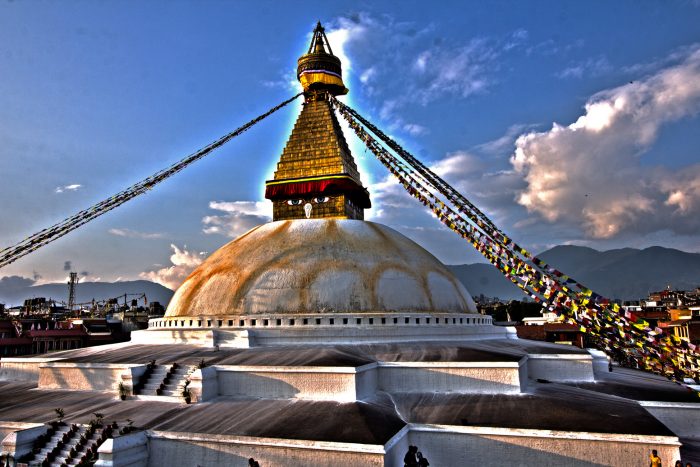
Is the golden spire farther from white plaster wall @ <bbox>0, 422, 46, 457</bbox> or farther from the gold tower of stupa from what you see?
white plaster wall @ <bbox>0, 422, 46, 457</bbox>

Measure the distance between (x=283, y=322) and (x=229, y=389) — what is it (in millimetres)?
2853

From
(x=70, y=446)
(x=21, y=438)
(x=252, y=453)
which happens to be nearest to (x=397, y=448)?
(x=252, y=453)

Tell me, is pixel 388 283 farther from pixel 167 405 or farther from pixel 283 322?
pixel 167 405

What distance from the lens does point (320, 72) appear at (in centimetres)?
1959

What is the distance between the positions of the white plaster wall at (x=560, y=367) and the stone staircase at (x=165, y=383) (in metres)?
8.11

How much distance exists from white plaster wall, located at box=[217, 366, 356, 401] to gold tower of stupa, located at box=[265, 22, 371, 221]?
24.8 ft

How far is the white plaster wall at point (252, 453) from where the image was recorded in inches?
→ 313

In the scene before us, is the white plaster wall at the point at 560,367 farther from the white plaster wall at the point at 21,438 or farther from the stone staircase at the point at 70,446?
the white plaster wall at the point at 21,438

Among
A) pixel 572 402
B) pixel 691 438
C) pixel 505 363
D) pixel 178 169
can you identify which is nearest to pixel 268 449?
pixel 505 363

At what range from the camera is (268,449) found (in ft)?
27.7

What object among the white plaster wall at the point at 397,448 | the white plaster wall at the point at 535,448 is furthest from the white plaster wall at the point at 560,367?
the white plaster wall at the point at 397,448

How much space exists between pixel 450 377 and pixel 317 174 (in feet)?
29.9

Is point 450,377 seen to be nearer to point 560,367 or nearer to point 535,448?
point 535,448

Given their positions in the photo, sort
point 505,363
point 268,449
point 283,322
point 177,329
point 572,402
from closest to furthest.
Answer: point 268,449, point 572,402, point 505,363, point 283,322, point 177,329
